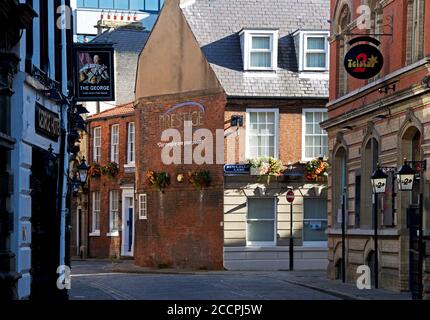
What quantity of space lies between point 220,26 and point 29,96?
2330cm

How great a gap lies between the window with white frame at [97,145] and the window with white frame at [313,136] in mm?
13397

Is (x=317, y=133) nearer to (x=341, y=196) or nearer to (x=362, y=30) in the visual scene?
(x=341, y=196)

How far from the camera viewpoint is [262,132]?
1537 inches

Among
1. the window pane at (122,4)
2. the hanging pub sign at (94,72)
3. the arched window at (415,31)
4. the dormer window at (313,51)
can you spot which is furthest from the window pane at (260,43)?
the window pane at (122,4)

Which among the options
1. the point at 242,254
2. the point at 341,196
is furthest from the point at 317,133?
the point at 341,196

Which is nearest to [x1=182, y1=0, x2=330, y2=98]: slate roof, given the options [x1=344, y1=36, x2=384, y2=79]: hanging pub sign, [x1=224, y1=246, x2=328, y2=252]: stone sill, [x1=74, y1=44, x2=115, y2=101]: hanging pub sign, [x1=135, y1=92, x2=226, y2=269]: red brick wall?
[x1=135, y1=92, x2=226, y2=269]: red brick wall

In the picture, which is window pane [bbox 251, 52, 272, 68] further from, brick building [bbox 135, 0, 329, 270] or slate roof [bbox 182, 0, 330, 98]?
slate roof [bbox 182, 0, 330, 98]

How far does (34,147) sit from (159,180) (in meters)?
21.7

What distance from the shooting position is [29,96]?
18250 mm

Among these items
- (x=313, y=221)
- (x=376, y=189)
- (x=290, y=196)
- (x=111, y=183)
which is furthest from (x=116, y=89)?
(x=376, y=189)

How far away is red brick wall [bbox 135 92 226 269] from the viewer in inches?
1523

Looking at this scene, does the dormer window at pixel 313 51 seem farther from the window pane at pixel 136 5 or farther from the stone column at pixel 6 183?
the window pane at pixel 136 5

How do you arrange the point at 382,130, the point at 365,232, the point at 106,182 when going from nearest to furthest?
the point at 382,130, the point at 365,232, the point at 106,182

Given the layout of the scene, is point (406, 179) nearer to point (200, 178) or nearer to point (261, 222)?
point (261, 222)
